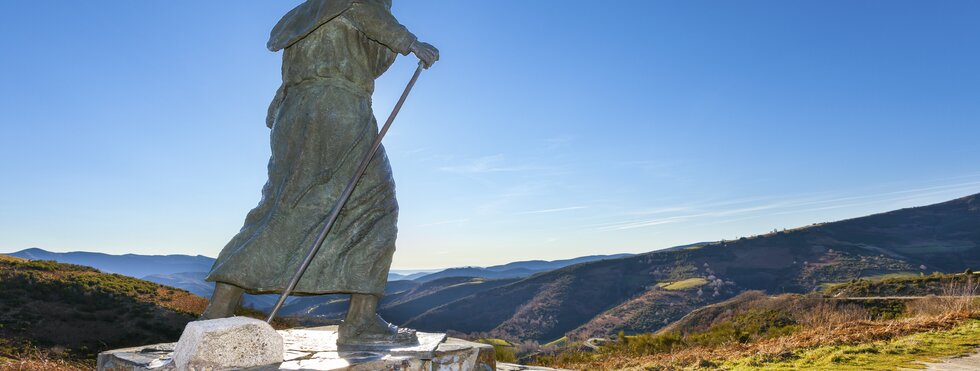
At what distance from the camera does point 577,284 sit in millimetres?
69250

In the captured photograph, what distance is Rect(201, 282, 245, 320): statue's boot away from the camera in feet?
10.2

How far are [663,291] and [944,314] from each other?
2112 inches

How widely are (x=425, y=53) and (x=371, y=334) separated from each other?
1.81m

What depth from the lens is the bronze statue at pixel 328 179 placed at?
3.17 m

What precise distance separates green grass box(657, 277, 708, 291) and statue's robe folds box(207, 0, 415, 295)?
202 feet

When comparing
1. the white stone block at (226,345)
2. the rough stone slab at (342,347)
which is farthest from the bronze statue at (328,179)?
the white stone block at (226,345)

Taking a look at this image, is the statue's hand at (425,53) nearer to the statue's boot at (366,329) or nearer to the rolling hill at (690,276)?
the statue's boot at (366,329)

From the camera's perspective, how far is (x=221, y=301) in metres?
A: 3.12

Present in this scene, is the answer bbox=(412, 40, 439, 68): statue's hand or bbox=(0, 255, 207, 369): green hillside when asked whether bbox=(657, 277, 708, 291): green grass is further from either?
bbox=(412, 40, 439, 68): statue's hand

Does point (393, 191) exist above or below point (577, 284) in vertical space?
above

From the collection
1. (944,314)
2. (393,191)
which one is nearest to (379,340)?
(393,191)

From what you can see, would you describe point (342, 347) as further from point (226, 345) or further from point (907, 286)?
point (907, 286)

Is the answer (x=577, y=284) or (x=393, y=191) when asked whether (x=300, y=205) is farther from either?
(x=577, y=284)

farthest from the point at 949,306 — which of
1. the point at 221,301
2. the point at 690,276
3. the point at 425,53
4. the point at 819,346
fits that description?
the point at 690,276
